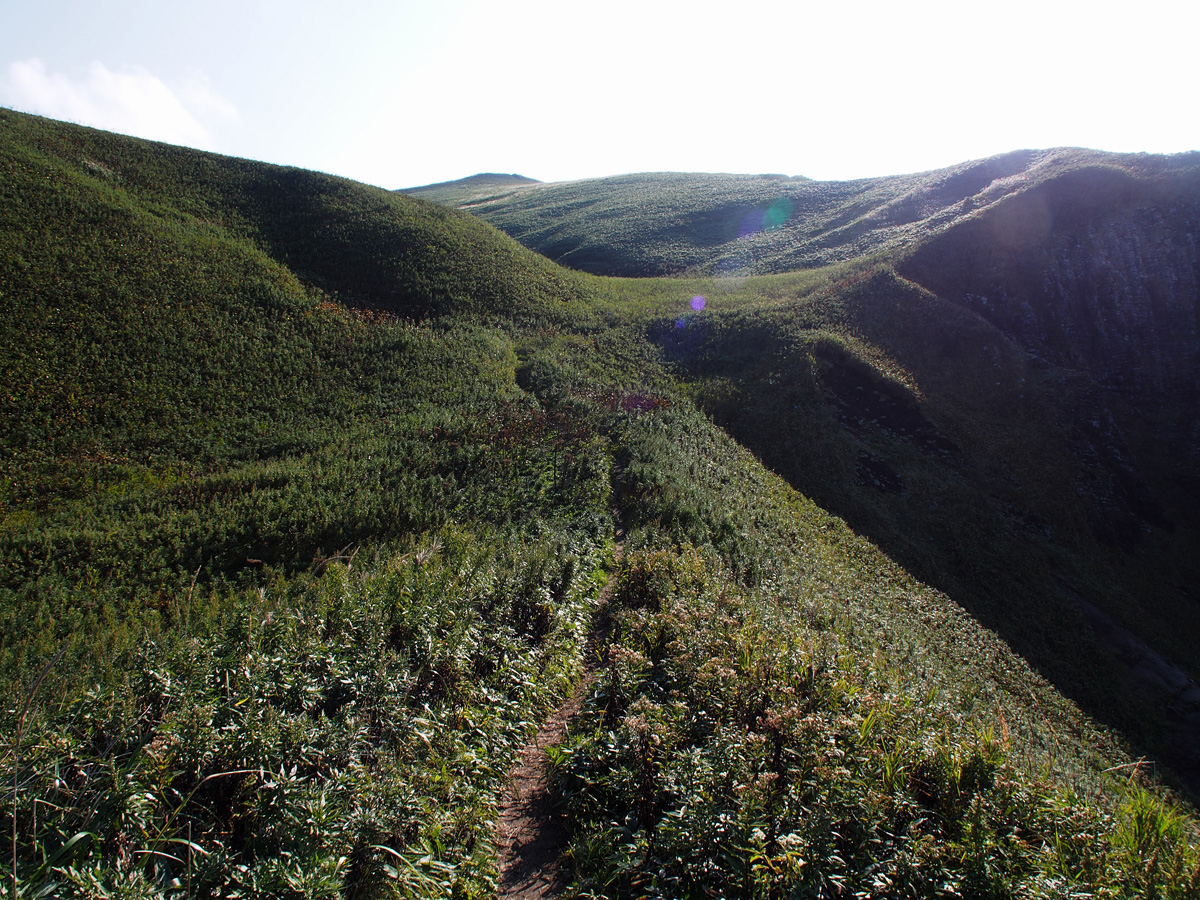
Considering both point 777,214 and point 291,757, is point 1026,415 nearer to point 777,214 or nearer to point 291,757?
point 291,757

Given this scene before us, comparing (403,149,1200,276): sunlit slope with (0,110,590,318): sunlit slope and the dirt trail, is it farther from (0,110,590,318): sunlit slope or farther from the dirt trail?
the dirt trail

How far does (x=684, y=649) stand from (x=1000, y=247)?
1466 inches

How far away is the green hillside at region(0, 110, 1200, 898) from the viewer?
3844 mm

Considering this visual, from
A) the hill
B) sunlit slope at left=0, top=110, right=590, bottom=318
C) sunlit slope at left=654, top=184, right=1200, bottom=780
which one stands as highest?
the hill

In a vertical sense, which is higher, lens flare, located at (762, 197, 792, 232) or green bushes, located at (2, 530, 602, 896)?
lens flare, located at (762, 197, 792, 232)

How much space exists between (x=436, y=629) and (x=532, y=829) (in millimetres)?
2245

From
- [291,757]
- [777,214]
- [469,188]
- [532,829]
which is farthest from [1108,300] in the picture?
[469,188]

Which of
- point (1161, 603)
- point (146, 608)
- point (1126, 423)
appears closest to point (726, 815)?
point (146, 608)

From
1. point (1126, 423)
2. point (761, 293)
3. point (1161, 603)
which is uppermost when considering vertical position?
point (761, 293)

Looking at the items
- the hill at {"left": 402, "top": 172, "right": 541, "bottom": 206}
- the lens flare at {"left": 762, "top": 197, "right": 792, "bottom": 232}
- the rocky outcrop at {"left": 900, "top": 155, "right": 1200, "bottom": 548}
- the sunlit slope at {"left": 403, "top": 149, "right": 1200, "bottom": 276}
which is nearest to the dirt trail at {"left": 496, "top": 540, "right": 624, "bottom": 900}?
the rocky outcrop at {"left": 900, "top": 155, "right": 1200, "bottom": 548}

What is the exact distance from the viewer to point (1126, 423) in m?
26.1

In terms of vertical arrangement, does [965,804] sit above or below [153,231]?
below

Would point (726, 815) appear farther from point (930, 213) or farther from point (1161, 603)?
point (930, 213)

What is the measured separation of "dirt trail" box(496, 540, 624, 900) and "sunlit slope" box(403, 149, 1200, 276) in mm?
41425
